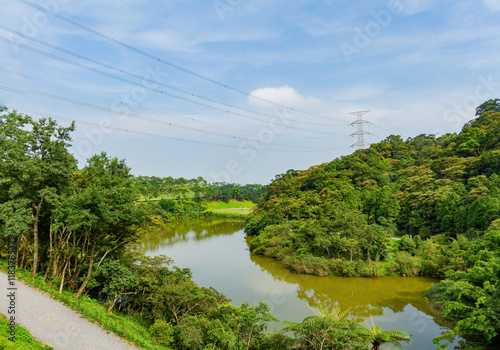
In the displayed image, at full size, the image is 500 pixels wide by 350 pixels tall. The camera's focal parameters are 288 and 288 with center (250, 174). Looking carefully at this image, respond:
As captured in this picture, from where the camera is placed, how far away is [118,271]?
11.2 meters

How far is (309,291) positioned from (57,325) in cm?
1337

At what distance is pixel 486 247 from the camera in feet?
41.8

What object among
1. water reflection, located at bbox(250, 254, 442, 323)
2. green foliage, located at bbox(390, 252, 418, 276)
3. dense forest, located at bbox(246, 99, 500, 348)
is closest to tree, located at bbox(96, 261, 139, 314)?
water reflection, located at bbox(250, 254, 442, 323)

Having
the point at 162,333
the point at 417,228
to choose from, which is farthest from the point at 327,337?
the point at 417,228

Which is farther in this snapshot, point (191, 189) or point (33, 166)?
point (191, 189)

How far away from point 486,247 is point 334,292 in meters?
8.07

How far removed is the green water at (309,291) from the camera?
535 inches

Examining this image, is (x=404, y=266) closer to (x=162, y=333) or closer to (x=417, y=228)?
(x=417, y=228)

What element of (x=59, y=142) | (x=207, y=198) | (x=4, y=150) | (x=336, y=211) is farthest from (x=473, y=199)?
(x=207, y=198)

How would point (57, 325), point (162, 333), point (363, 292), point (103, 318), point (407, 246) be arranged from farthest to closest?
point (407, 246), point (363, 292), point (162, 333), point (103, 318), point (57, 325)

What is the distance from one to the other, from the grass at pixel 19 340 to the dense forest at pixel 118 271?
2.02 metres

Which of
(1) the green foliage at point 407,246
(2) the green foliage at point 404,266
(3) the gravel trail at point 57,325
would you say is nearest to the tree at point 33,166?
(3) the gravel trail at point 57,325

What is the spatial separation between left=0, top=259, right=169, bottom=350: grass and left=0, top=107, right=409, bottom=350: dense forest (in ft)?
0.23

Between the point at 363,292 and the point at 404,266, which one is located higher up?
the point at 404,266
